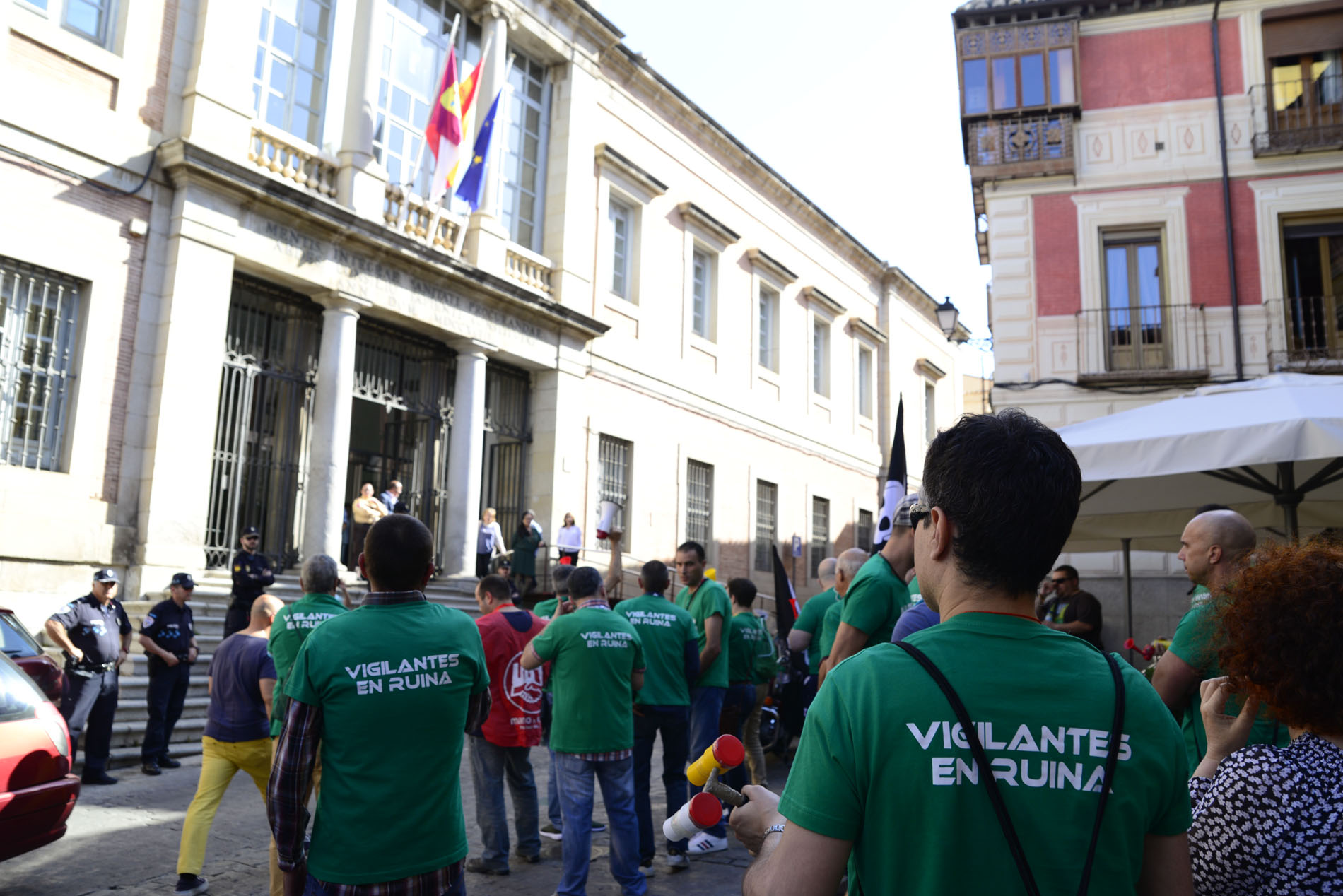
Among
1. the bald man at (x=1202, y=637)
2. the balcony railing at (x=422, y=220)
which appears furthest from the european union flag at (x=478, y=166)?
the bald man at (x=1202, y=637)

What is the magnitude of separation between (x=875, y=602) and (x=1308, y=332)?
13914 mm

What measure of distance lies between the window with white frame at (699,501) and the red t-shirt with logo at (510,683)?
588 inches

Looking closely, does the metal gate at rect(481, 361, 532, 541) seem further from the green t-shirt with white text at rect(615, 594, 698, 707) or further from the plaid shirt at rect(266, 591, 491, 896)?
the plaid shirt at rect(266, 591, 491, 896)

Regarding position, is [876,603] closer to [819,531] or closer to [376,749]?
[376,749]

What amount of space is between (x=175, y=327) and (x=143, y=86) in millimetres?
3008

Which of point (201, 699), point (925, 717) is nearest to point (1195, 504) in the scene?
point (925, 717)

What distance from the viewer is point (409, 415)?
16672 millimetres

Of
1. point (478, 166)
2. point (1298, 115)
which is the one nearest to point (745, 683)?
point (478, 166)

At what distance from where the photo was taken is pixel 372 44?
1469 cm

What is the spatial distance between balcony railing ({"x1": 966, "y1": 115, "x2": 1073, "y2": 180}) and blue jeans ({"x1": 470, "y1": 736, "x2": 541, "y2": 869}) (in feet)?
43.7

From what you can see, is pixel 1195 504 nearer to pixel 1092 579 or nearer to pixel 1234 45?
Result: pixel 1092 579

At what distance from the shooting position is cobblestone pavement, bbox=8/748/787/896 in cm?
569

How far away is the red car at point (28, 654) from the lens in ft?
24.2

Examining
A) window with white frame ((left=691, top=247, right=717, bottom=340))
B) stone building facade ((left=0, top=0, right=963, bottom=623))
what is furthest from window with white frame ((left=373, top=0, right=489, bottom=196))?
window with white frame ((left=691, top=247, right=717, bottom=340))
